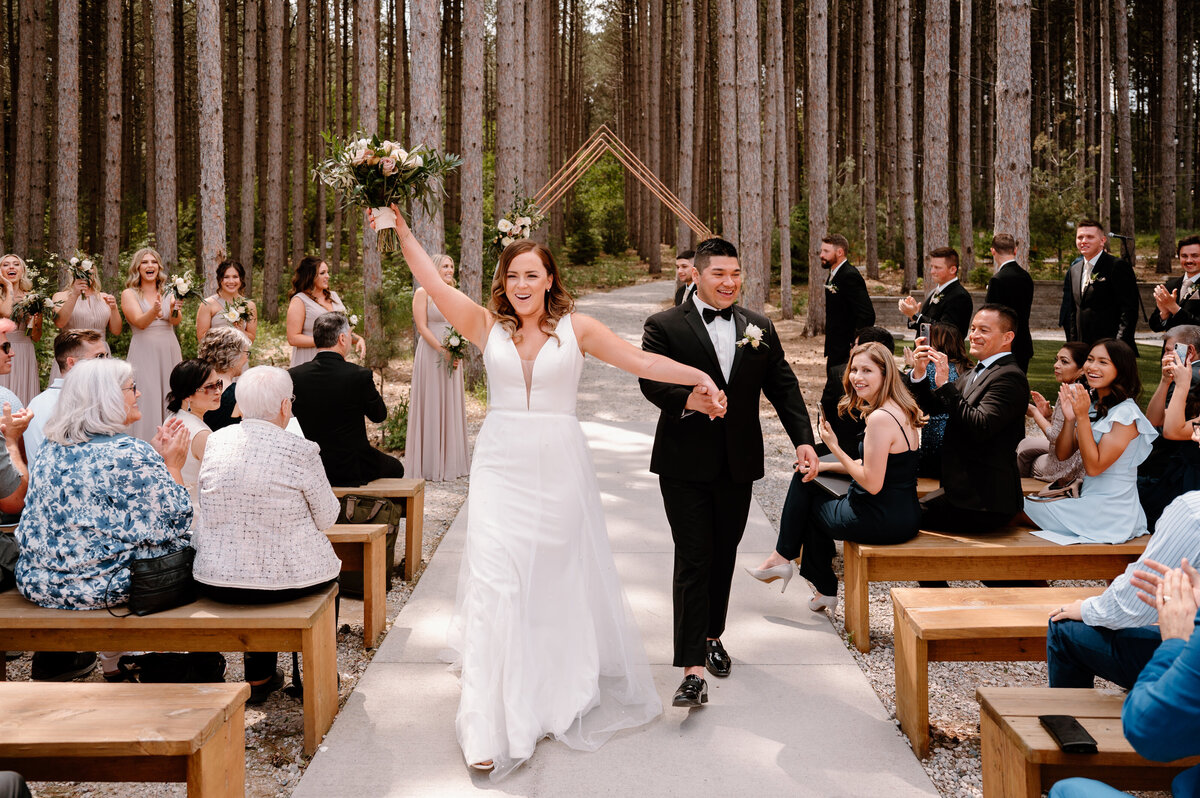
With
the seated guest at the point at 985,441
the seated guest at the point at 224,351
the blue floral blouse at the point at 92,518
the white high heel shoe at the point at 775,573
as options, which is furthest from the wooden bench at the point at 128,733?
the seated guest at the point at 985,441

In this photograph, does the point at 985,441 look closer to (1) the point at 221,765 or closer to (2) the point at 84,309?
(1) the point at 221,765

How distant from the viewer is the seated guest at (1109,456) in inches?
204

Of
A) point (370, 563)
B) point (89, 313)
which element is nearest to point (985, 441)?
point (370, 563)

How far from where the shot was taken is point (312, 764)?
3.92 meters

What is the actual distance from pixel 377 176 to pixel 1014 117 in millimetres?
7564

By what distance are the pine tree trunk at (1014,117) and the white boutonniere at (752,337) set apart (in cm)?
606

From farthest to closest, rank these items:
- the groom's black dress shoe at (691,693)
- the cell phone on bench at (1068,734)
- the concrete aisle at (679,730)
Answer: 1. the groom's black dress shoe at (691,693)
2. the concrete aisle at (679,730)
3. the cell phone on bench at (1068,734)

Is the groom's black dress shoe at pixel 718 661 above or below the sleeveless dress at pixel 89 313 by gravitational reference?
below

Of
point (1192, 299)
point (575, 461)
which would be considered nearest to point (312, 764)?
point (575, 461)

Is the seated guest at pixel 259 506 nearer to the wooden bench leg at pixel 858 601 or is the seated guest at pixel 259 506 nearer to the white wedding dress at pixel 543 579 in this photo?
the white wedding dress at pixel 543 579

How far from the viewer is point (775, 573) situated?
5.87m

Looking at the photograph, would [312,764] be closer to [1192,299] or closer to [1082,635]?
[1082,635]

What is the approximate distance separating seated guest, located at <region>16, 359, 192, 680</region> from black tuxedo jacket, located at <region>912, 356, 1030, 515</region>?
13.4 feet

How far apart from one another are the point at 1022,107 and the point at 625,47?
33227 millimetres
